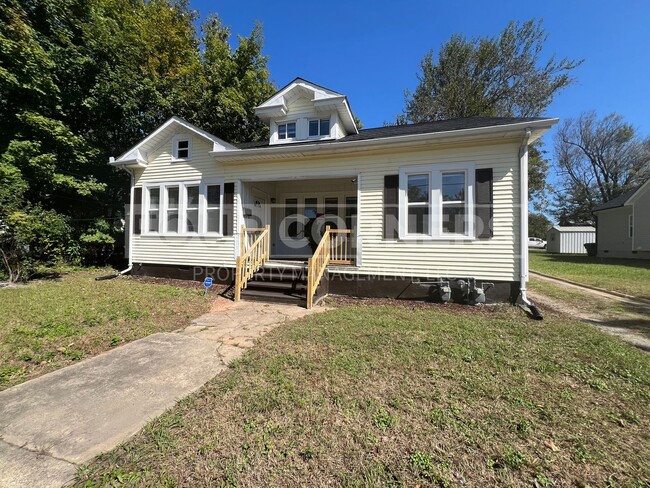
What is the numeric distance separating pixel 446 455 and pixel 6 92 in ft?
50.8

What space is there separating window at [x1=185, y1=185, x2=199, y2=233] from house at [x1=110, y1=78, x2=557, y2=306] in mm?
36

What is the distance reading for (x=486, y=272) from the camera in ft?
20.5

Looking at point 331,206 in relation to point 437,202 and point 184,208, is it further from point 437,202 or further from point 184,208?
point 184,208

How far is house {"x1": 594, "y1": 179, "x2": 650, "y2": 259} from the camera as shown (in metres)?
16.0

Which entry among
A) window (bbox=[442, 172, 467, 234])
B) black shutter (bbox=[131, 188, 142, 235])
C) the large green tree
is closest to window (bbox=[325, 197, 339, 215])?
window (bbox=[442, 172, 467, 234])

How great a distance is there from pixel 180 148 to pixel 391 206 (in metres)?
6.80

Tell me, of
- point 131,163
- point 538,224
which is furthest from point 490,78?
point 538,224

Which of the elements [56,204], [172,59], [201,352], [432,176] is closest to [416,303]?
[432,176]

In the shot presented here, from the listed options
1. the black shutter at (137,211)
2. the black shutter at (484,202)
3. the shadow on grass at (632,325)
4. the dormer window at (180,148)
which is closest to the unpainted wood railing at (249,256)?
the dormer window at (180,148)

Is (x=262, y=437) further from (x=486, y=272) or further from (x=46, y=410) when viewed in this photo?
(x=486, y=272)

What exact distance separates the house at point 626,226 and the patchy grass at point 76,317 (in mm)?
23022

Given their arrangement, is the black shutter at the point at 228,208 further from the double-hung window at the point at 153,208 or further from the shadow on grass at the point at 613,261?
the shadow on grass at the point at 613,261

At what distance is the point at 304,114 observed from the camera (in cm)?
880

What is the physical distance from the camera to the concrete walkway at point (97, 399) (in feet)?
6.46
